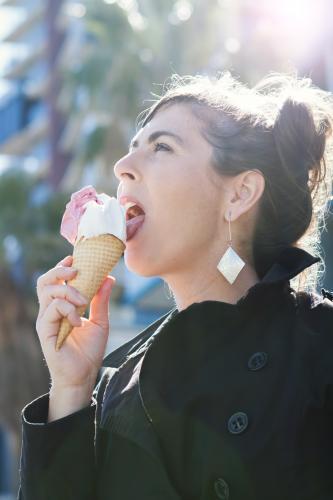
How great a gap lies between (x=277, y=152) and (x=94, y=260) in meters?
0.65

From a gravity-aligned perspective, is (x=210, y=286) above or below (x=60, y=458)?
above

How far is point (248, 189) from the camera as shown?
265 centimetres

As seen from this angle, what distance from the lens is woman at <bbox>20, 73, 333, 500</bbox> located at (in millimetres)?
2064

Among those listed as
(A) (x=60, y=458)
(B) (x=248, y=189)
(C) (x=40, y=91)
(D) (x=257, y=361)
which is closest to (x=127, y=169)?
(B) (x=248, y=189)

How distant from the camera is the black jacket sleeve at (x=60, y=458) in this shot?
91.5 inches

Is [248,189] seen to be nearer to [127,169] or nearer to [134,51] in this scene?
[127,169]

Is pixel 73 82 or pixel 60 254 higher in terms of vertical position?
pixel 73 82

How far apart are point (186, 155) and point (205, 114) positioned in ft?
0.60

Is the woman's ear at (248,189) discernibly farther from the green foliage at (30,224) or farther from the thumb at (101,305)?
the green foliage at (30,224)

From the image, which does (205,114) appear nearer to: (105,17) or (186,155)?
(186,155)

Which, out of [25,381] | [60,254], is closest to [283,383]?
[25,381]

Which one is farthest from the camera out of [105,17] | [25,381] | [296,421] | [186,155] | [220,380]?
[105,17]

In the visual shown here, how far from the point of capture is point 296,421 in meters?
Result: 2.04

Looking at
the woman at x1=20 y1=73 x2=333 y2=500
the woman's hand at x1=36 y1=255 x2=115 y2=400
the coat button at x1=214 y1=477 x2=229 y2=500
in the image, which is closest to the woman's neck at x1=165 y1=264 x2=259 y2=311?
the woman at x1=20 y1=73 x2=333 y2=500
